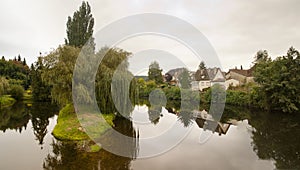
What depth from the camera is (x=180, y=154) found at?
782cm

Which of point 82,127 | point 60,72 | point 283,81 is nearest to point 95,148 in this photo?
point 82,127

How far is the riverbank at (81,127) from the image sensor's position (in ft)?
30.6

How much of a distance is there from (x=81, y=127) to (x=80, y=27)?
15282mm

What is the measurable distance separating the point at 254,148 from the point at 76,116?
9.10m

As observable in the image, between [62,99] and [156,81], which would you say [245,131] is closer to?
[62,99]

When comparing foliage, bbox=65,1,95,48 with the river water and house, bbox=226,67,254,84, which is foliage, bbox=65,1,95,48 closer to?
the river water

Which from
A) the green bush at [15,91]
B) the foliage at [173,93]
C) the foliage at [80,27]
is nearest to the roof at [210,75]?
Answer: the foliage at [173,93]

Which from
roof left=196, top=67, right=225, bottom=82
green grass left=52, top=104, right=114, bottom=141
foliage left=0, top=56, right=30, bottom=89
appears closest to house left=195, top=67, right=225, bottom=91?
roof left=196, top=67, right=225, bottom=82

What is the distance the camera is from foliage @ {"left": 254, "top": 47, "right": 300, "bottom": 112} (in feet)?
58.5

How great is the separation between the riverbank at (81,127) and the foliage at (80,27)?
12.0m

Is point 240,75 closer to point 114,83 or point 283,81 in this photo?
point 283,81

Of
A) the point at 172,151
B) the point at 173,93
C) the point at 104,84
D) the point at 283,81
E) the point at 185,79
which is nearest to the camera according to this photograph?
the point at 172,151

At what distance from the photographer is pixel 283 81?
58.7 ft

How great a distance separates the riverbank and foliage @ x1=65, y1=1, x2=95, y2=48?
12.0 meters
